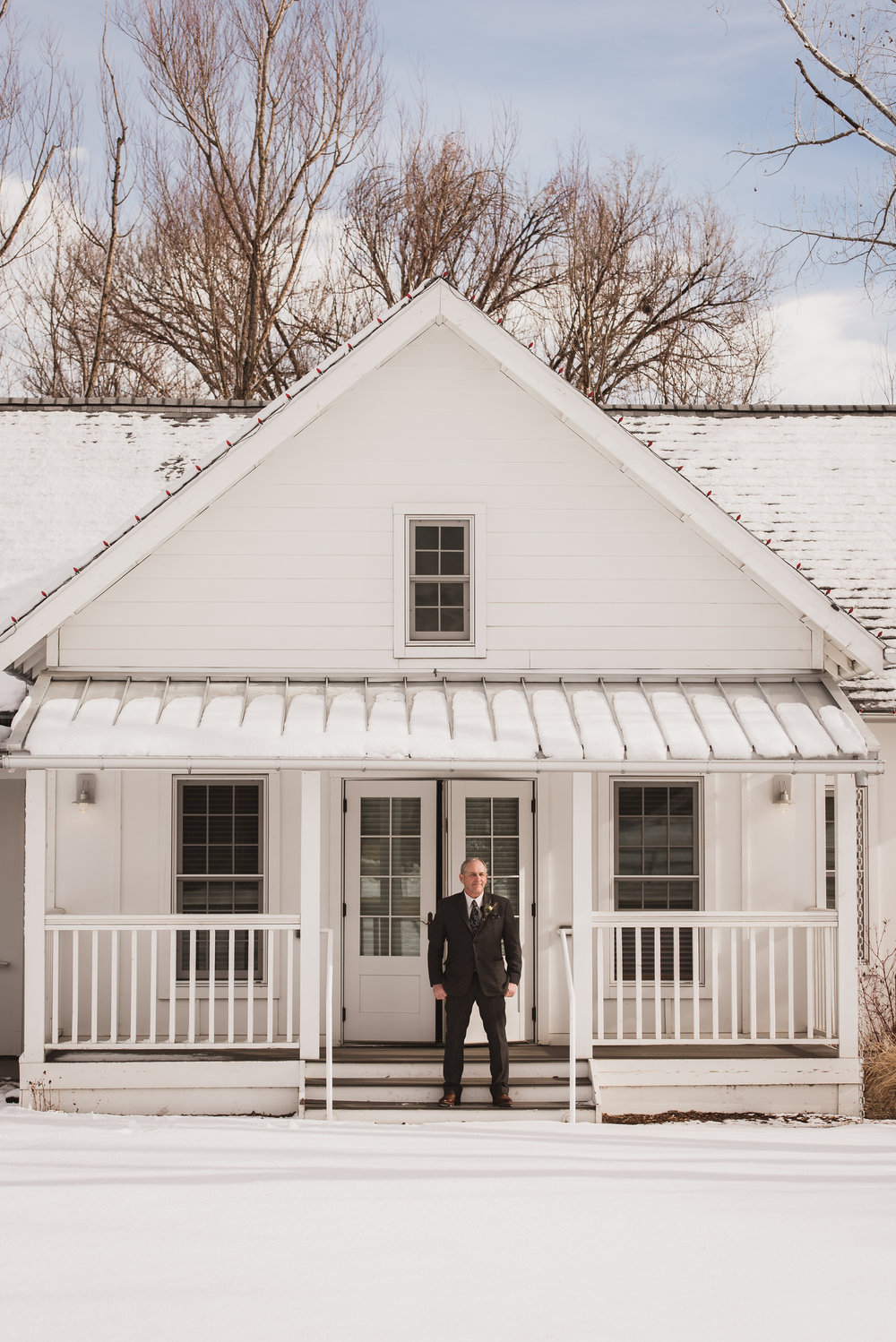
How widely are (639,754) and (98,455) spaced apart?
772 centimetres

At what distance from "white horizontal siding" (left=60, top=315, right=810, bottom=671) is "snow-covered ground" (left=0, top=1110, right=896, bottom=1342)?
12.4 ft

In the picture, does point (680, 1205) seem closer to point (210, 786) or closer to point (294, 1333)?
point (294, 1333)

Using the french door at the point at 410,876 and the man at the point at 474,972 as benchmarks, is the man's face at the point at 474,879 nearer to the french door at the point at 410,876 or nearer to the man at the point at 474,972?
the man at the point at 474,972

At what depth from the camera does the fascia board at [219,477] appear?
9.66 metres

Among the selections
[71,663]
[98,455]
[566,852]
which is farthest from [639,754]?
[98,455]

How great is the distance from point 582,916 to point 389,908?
2094 mm

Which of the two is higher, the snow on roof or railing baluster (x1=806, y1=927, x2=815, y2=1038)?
the snow on roof

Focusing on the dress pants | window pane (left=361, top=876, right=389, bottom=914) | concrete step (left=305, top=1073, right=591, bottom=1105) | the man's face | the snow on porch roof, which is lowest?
concrete step (left=305, top=1073, right=591, bottom=1105)

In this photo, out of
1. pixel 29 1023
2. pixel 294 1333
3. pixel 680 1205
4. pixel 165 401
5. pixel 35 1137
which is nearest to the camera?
pixel 294 1333

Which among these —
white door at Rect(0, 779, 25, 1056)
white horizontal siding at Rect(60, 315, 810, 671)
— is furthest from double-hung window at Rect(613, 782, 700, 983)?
white door at Rect(0, 779, 25, 1056)

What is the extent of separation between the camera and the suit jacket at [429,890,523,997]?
938cm

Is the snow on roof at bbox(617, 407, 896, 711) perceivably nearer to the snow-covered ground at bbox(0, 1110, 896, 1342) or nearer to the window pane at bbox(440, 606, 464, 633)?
the window pane at bbox(440, 606, 464, 633)

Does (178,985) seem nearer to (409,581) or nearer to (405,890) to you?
(405,890)

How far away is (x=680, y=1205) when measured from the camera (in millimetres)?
7234
